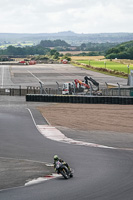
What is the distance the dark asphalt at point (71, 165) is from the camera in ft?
58.3

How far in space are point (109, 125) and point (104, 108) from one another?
9455mm

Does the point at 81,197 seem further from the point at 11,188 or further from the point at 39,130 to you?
the point at 39,130

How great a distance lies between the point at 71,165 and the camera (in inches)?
936

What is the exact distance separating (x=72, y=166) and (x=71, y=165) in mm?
254

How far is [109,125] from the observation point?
127 ft

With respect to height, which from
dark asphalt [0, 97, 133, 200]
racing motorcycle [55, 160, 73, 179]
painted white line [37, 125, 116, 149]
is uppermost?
racing motorcycle [55, 160, 73, 179]

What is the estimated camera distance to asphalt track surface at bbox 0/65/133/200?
1777cm

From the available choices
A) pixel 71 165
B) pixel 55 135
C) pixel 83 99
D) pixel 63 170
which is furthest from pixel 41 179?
A: pixel 83 99

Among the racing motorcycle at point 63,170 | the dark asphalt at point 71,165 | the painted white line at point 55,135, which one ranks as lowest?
the painted white line at point 55,135

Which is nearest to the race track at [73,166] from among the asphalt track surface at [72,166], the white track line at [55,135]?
the asphalt track surface at [72,166]

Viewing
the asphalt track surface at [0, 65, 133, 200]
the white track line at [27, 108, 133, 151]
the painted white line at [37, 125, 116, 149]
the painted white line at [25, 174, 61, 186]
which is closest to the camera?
the asphalt track surface at [0, 65, 133, 200]

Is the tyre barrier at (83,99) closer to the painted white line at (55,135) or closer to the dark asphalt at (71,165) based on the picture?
the painted white line at (55,135)

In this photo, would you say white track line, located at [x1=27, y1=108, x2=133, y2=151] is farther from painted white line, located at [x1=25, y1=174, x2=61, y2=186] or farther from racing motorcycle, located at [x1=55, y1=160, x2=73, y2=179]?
racing motorcycle, located at [x1=55, y1=160, x2=73, y2=179]

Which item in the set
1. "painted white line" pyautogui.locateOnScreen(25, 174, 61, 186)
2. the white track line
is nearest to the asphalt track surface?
"painted white line" pyautogui.locateOnScreen(25, 174, 61, 186)
